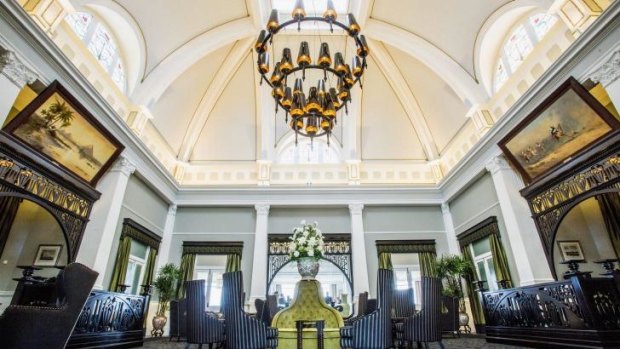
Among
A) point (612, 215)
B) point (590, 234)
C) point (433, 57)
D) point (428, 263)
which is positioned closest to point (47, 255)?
point (428, 263)

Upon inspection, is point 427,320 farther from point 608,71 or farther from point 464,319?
point 464,319

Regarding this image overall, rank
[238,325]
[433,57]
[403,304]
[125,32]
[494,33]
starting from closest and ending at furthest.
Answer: [238,325], [403,304], [125,32], [494,33], [433,57]

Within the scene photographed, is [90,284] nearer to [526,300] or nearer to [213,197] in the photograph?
[526,300]

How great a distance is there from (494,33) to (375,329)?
6.00 meters

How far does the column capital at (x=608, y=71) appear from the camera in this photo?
3.77m

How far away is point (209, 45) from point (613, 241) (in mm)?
8812

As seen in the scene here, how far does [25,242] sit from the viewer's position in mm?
5770

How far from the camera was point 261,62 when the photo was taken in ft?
13.6

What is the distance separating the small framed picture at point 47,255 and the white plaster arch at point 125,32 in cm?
325

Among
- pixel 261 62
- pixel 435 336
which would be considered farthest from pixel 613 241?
pixel 261 62

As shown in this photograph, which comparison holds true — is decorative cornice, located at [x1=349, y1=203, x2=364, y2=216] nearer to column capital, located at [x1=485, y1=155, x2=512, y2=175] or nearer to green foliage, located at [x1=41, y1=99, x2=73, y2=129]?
column capital, located at [x1=485, y1=155, x2=512, y2=175]

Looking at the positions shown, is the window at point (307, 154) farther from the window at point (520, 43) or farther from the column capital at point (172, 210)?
the window at point (520, 43)

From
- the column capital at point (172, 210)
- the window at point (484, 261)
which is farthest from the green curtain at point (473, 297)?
the column capital at point (172, 210)

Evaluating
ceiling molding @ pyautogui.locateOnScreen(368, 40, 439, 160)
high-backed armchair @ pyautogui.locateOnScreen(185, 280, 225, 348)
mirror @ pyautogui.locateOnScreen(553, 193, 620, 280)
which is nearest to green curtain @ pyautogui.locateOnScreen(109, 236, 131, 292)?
high-backed armchair @ pyautogui.locateOnScreen(185, 280, 225, 348)
